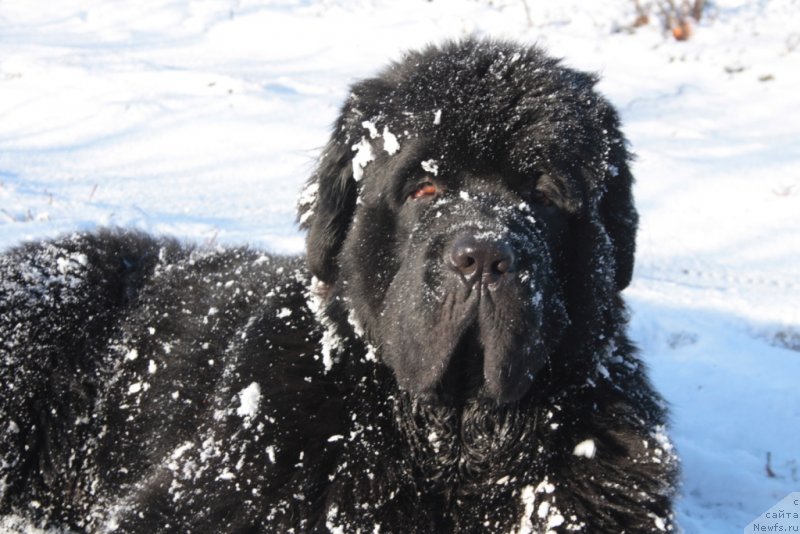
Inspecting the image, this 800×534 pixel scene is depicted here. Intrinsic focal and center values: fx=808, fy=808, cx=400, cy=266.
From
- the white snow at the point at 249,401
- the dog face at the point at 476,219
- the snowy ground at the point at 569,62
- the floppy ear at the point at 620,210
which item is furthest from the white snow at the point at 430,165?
the snowy ground at the point at 569,62

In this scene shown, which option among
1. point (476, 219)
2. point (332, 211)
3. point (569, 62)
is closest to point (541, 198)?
point (476, 219)

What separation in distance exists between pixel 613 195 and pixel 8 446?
276cm

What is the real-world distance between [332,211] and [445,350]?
794 millimetres

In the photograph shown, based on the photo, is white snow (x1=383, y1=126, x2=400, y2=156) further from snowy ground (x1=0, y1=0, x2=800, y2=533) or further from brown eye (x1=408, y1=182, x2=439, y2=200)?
snowy ground (x1=0, y1=0, x2=800, y2=533)

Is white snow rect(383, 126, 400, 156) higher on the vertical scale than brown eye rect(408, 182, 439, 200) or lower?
higher

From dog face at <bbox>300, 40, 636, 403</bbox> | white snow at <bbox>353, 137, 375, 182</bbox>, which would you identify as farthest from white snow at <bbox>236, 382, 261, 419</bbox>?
white snow at <bbox>353, 137, 375, 182</bbox>

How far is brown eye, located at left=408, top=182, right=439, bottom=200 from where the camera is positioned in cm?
286

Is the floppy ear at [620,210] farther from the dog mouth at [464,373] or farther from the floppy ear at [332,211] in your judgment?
the floppy ear at [332,211]

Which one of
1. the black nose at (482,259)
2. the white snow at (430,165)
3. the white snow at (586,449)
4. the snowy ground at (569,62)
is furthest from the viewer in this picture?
the snowy ground at (569,62)

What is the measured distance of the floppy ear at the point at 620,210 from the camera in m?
3.08

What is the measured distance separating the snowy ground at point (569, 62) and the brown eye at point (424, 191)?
1.19m

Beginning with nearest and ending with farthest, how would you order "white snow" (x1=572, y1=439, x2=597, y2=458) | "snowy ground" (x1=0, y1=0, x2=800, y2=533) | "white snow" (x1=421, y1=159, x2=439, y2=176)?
1. "white snow" (x1=421, y1=159, x2=439, y2=176)
2. "white snow" (x1=572, y1=439, x2=597, y2=458)
3. "snowy ground" (x1=0, y1=0, x2=800, y2=533)

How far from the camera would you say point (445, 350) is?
2.64 meters

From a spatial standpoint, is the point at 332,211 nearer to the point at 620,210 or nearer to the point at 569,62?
the point at 620,210
